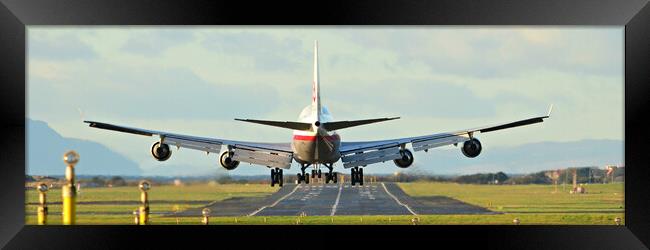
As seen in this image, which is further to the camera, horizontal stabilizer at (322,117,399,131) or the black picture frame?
horizontal stabilizer at (322,117,399,131)

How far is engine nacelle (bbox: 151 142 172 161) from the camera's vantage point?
117 ft

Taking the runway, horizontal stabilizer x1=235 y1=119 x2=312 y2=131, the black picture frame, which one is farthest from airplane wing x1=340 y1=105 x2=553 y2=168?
the black picture frame

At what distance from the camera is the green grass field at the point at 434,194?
3241cm

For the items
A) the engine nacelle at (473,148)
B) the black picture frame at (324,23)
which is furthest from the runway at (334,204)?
the black picture frame at (324,23)

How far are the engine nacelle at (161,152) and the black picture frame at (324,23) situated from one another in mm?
13679

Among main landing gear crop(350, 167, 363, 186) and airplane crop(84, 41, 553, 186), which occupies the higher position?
airplane crop(84, 41, 553, 186)

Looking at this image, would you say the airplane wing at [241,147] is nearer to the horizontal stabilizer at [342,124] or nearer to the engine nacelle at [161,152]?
the engine nacelle at [161,152]

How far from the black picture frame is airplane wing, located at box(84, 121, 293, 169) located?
39.8 ft

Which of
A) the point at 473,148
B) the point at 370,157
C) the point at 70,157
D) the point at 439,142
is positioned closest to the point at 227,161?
the point at 370,157

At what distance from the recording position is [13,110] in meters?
21.7

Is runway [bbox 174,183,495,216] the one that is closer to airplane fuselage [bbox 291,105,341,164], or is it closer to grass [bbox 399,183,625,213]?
grass [bbox 399,183,625,213]

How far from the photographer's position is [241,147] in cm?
4041

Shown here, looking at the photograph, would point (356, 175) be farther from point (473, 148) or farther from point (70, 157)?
point (70, 157)

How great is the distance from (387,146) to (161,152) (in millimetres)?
10759
